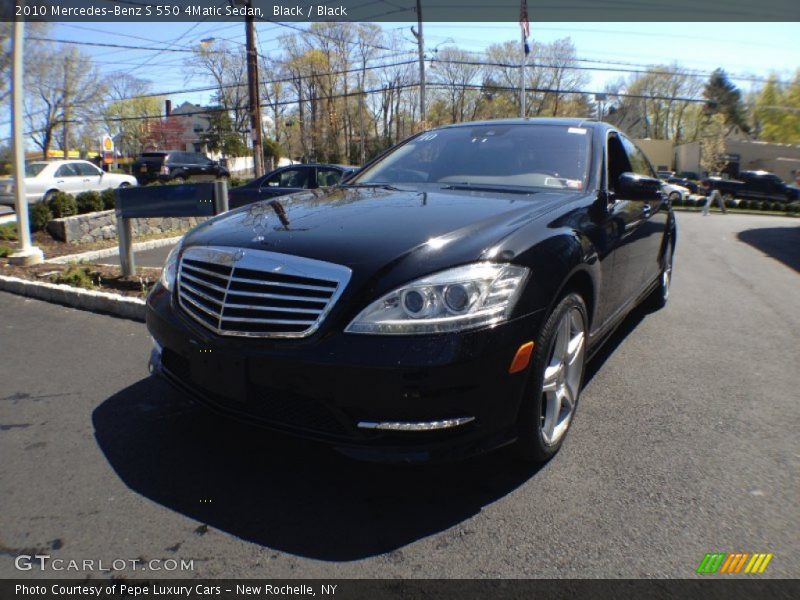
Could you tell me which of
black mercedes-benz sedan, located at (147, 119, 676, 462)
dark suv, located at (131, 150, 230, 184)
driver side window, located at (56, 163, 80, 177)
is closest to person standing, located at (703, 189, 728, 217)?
dark suv, located at (131, 150, 230, 184)

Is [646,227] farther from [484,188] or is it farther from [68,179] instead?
[68,179]

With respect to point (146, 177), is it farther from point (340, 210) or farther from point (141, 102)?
point (141, 102)

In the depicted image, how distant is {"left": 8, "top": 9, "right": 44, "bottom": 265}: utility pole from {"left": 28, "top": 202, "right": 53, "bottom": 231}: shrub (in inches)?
83.1

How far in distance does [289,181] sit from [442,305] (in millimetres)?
10570

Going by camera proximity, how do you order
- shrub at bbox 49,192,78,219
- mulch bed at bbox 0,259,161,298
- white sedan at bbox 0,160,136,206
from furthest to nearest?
white sedan at bbox 0,160,136,206, shrub at bbox 49,192,78,219, mulch bed at bbox 0,259,161,298

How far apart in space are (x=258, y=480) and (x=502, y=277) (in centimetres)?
140

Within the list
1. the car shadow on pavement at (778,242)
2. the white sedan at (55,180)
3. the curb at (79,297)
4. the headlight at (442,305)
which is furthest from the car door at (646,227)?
the white sedan at (55,180)

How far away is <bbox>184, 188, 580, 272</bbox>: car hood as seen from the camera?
7.98 ft

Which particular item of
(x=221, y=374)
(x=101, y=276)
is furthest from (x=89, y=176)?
(x=221, y=374)

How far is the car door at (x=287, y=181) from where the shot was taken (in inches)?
467

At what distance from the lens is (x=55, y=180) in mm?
17609

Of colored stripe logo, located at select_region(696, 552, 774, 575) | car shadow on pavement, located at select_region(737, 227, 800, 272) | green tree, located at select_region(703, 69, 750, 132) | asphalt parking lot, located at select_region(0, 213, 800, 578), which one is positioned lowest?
colored stripe logo, located at select_region(696, 552, 774, 575)

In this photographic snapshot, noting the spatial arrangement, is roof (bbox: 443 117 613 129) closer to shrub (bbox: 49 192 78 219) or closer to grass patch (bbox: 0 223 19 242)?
grass patch (bbox: 0 223 19 242)

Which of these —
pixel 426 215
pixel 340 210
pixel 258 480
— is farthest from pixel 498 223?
pixel 258 480
